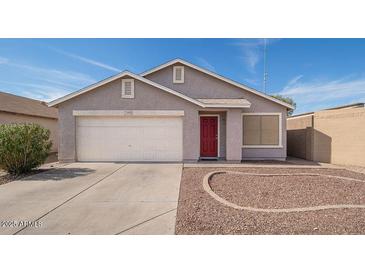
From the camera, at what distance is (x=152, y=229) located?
371 cm

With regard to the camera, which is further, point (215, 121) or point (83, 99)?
point (215, 121)

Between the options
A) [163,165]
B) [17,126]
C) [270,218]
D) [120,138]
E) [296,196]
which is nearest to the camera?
[270,218]

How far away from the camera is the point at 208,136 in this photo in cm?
1098

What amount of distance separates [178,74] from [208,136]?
421 centimetres

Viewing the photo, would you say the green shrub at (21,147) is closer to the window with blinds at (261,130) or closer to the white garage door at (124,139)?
the white garage door at (124,139)

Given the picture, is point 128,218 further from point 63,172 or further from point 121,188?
point 63,172

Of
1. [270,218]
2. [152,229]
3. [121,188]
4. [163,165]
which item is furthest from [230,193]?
[163,165]

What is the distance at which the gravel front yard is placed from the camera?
3.70m

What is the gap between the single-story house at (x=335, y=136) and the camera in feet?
31.1

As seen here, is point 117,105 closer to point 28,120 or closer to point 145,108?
point 145,108

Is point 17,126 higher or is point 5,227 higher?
point 17,126

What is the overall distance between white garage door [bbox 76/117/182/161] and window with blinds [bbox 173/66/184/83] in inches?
127

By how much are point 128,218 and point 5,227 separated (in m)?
2.27

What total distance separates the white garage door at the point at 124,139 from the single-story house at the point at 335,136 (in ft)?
25.0
